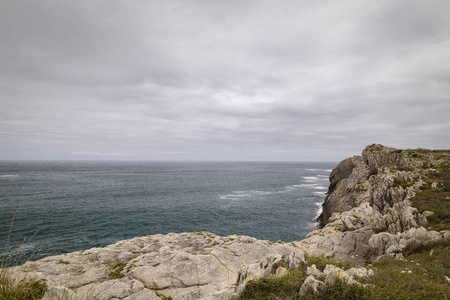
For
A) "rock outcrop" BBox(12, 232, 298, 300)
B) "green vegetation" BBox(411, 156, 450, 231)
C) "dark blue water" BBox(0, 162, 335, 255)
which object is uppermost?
"green vegetation" BBox(411, 156, 450, 231)

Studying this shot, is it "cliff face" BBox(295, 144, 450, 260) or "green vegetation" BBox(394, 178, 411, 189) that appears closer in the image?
"cliff face" BBox(295, 144, 450, 260)

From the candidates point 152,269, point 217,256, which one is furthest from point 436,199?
point 152,269

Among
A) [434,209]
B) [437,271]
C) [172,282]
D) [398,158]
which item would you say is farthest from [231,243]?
[398,158]

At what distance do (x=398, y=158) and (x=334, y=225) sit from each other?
115 ft

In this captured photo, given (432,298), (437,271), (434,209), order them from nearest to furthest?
(432,298) → (437,271) → (434,209)

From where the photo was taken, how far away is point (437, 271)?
1102 cm

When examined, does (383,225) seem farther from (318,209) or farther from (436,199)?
(318,209)

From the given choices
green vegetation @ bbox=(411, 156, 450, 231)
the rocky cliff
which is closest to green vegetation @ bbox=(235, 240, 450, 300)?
the rocky cliff

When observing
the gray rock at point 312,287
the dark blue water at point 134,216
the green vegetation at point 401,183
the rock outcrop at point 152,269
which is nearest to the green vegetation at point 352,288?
the gray rock at point 312,287

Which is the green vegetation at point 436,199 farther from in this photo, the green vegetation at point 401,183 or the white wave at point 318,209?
the white wave at point 318,209

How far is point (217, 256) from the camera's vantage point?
2008 centimetres

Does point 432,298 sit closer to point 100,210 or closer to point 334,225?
point 334,225

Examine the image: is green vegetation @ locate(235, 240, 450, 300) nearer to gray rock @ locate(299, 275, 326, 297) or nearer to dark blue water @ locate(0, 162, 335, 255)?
gray rock @ locate(299, 275, 326, 297)

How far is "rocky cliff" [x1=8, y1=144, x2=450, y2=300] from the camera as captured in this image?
1297 cm
